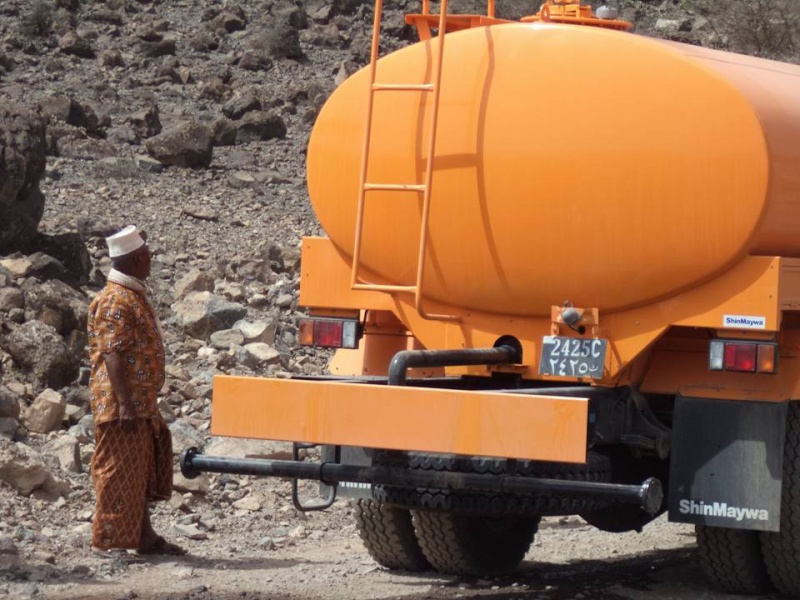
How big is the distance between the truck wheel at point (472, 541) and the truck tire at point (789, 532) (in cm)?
132

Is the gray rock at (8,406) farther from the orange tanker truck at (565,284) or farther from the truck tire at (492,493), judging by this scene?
the truck tire at (492,493)

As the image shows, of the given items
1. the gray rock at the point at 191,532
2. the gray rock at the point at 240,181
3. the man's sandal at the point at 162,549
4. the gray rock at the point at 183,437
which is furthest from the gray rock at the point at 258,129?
the man's sandal at the point at 162,549

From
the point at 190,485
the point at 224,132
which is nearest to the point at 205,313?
the point at 190,485

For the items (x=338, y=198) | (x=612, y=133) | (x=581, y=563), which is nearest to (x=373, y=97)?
(x=338, y=198)

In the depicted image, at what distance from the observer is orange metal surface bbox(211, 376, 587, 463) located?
5484 millimetres

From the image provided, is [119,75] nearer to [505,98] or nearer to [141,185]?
[141,185]

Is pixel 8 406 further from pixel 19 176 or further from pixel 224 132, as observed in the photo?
pixel 224 132

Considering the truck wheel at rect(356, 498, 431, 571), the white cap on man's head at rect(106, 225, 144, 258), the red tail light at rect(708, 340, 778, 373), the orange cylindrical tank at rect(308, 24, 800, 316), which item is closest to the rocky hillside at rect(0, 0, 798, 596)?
the white cap on man's head at rect(106, 225, 144, 258)

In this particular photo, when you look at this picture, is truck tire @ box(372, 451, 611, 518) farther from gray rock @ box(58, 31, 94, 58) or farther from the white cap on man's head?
gray rock @ box(58, 31, 94, 58)

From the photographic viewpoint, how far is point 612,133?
5734mm

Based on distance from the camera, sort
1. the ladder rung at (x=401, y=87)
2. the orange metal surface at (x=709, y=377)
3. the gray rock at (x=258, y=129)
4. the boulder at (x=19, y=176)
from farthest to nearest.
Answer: the gray rock at (x=258, y=129) < the boulder at (x=19, y=176) < the ladder rung at (x=401, y=87) < the orange metal surface at (x=709, y=377)

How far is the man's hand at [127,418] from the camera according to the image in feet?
23.4

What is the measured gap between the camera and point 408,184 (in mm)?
6152

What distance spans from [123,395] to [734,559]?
286 centimetres
